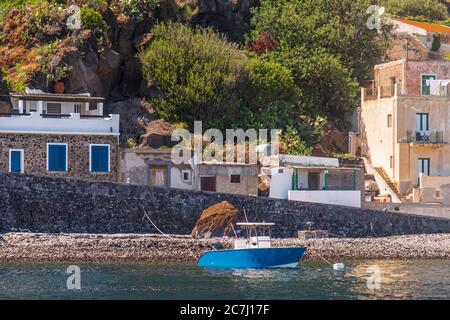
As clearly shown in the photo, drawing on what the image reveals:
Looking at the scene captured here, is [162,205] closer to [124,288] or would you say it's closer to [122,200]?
[122,200]

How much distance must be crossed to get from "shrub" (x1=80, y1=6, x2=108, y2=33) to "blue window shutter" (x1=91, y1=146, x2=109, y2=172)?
1044 centimetres

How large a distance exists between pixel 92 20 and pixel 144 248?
65.5 ft

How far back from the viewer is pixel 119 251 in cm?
6341

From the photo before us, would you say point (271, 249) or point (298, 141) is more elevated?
point (298, 141)

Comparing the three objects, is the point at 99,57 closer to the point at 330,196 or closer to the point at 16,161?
the point at 16,161

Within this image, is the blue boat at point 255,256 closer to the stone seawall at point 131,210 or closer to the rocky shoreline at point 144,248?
the rocky shoreline at point 144,248

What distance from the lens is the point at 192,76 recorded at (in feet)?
254

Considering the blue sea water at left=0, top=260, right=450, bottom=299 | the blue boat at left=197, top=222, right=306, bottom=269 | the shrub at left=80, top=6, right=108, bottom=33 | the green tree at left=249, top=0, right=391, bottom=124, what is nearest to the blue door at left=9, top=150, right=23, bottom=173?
the blue sea water at left=0, top=260, right=450, bottom=299

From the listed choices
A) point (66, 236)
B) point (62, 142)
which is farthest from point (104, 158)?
point (66, 236)

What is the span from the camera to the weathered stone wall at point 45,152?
2763 inches

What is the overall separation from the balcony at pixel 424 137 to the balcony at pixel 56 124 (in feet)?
58.8

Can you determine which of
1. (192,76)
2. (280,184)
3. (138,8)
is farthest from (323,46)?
(280,184)

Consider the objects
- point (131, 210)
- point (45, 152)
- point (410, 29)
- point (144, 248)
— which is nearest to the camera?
point (144, 248)

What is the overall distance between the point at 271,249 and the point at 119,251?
23.3 feet
